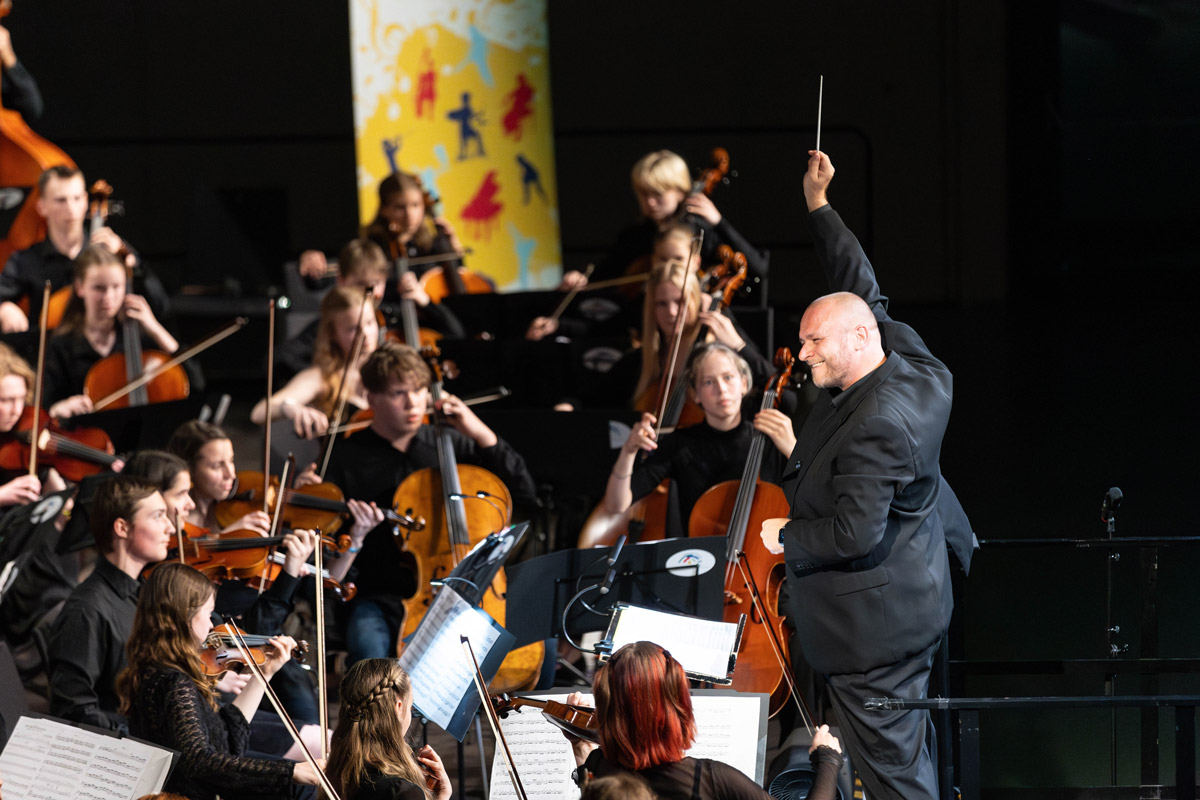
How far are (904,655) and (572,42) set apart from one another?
6.09 metres

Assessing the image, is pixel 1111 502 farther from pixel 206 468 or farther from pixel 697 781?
pixel 206 468

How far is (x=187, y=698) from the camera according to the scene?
2.58 metres

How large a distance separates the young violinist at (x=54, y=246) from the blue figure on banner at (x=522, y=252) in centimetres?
163

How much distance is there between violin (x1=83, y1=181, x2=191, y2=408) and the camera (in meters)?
4.72

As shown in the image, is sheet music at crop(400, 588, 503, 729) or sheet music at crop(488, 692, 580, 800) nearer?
sheet music at crop(488, 692, 580, 800)

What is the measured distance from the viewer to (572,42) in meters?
8.02

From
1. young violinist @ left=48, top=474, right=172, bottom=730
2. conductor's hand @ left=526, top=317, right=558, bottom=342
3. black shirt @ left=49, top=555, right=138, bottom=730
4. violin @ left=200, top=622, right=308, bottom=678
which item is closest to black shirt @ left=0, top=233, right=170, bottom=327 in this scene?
conductor's hand @ left=526, top=317, right=558, bottom=342

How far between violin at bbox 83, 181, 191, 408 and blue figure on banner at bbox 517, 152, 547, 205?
192cm

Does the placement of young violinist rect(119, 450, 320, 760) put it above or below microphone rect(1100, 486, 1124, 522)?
below

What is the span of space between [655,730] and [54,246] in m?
4.04

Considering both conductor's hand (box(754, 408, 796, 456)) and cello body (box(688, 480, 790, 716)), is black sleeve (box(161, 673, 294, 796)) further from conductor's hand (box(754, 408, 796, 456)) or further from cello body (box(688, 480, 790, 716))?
conductor's hand (box(754, 408, 796, 456))

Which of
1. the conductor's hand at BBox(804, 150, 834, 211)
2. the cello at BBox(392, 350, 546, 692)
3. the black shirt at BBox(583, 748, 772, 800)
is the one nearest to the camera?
the black shirt at BBox(583, 748, 772, 800)

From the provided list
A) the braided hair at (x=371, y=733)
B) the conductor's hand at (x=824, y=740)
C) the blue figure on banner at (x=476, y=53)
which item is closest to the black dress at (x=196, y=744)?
the braided hair at (x=371, y=733)

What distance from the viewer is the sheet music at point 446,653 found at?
2633 millimetres
